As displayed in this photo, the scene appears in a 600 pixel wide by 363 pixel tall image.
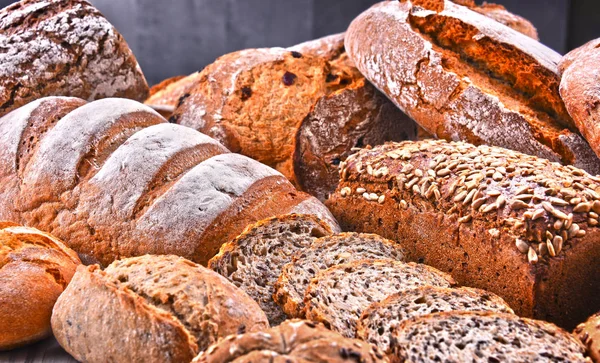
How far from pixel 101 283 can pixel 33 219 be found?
3.12 feet

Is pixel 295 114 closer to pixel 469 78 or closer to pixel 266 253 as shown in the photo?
pixel 469 78

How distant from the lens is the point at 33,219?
8.13 ft

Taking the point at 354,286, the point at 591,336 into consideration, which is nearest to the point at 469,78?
the point at 354,286

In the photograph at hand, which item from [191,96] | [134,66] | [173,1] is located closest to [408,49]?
[191,96]

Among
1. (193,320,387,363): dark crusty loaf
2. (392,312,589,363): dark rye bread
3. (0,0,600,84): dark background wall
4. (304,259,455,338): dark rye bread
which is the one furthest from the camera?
(0,0,600,84): dark background wall

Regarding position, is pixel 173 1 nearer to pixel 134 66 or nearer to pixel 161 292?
pixel 134 66

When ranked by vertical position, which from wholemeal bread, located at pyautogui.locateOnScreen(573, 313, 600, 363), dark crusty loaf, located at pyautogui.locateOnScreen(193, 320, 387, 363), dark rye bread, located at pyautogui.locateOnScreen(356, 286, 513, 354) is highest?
dark crusty loaf, located at pyautogui.locateOnScreen(193, 320, 387, 363)

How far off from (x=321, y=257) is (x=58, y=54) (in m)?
1.74

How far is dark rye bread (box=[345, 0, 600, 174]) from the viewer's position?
8.77ft

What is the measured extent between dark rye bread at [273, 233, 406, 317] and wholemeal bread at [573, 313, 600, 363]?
707mm

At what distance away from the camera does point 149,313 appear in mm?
1588

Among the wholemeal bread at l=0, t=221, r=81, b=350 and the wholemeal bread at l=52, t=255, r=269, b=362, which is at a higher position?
the wholemeal bread at l=52, t=255, r=269, b=362

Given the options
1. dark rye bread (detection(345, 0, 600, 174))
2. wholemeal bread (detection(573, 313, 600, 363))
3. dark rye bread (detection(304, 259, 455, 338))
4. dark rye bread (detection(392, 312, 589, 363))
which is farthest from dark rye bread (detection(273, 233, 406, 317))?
dark rye bread (detection(345, 0, 600, 174))

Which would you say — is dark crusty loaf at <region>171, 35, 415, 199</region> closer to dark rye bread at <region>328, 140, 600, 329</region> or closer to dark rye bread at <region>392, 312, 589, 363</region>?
dark rye bread at <region>328, 140, 600, 329</region>
